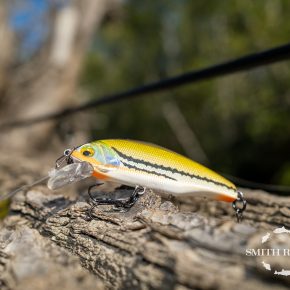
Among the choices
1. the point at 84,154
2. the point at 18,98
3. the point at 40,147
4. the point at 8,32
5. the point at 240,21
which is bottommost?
the point at 84,154

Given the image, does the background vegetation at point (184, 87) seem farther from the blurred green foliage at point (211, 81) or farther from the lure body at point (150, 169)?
the lure body at point (150, 169)

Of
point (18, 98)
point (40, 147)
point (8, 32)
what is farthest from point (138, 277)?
point (8, 32)

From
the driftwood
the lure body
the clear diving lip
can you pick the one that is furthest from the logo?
the clear diving lip

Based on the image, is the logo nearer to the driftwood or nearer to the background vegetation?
the driftwood

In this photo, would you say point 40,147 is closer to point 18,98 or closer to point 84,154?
point 18,98

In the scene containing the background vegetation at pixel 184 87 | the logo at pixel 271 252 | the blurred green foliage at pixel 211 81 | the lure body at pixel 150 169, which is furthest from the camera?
the blurred green foliage at pixel 211 81

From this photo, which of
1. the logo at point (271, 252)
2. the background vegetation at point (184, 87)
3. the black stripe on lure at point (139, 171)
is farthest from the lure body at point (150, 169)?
the background vegetation at point (184, 87)
